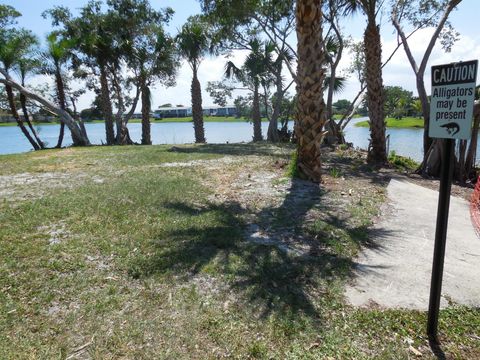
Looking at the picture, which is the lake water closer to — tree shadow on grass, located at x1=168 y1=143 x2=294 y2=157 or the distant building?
tree shadow on grass, located at x1=168 y1=143 x2=294 y2=157

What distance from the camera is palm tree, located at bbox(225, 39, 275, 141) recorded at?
2050 cm

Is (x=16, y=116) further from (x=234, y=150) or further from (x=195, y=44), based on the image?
(x=234, y=150)

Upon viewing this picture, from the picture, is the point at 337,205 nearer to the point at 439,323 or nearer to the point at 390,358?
the point at 439,323

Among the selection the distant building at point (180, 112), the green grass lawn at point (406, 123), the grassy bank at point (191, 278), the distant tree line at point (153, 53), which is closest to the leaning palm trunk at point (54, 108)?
the distant tree line at point (153, 53)

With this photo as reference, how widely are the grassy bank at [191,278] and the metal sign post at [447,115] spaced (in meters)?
0.80

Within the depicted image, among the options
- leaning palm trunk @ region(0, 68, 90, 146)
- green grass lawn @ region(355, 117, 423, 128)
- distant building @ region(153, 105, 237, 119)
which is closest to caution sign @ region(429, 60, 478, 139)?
leaning palm trunk @ region(0, 68, 90, 146)

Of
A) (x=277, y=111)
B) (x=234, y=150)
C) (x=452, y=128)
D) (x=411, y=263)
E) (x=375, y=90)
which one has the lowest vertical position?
(x=411, y=263)

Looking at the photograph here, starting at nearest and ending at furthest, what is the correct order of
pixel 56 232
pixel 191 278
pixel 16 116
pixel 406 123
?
pixel 191 278 < pixel 56 232 < pixel 16 116 < pixel 406 123

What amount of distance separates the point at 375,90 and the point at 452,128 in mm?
9686

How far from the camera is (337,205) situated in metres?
6.31

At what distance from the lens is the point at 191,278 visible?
3.68 m

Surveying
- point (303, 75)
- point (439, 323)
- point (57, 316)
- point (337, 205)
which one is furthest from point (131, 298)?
→ point (303, 75)

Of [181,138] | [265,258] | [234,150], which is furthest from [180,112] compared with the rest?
[265,258]

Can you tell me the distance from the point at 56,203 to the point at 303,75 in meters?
5.61
